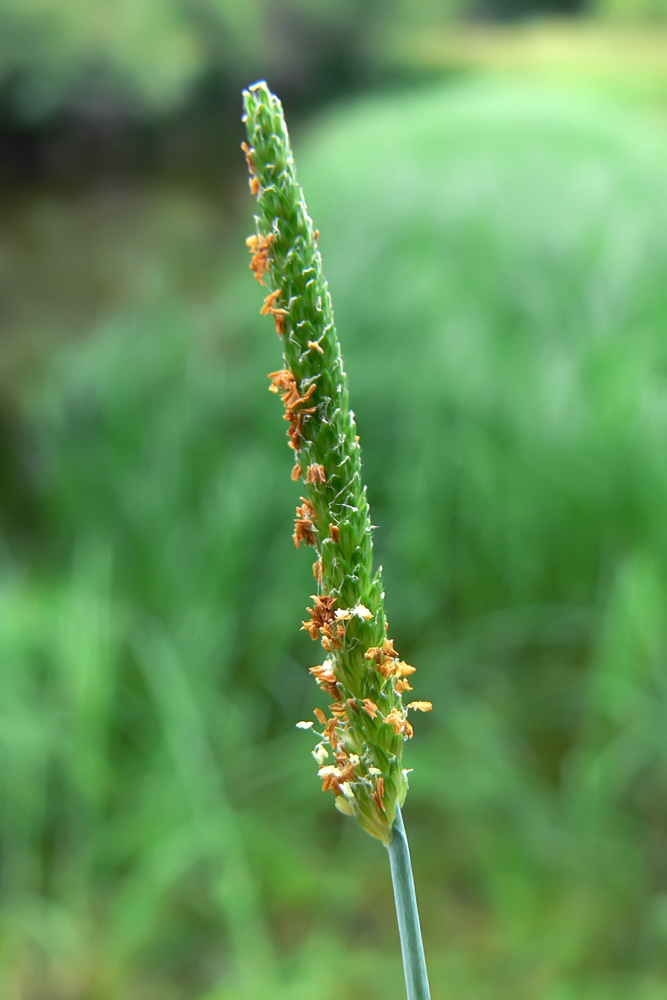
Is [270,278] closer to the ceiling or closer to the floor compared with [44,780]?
closer to the floor

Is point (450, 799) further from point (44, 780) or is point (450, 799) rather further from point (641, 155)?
point (641, 155)

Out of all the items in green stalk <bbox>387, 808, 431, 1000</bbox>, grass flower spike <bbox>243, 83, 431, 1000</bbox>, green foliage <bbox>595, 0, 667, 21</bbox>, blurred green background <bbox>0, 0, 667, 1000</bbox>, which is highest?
green foliage <bbox>595, 0, 667, 21</bbox>

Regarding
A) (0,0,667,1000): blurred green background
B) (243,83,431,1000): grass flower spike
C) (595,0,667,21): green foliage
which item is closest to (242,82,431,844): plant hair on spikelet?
(243,83,431,1000): grass flower spike

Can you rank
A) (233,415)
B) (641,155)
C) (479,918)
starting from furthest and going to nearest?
(641,155)
(233,415)
(479,918)

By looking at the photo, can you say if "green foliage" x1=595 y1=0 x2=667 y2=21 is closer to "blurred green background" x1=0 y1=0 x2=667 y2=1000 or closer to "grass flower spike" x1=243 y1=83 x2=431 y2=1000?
"blurred green background" x1=0 y1=0 x2=667 y2=1000

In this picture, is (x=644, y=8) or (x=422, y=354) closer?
(x=422, y=354)

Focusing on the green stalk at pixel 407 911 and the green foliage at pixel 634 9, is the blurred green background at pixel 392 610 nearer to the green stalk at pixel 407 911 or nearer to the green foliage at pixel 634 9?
the green foliage at pixel 634 9

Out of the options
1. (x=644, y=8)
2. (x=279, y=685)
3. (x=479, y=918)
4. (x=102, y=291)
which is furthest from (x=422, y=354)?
(x=102, y=291)

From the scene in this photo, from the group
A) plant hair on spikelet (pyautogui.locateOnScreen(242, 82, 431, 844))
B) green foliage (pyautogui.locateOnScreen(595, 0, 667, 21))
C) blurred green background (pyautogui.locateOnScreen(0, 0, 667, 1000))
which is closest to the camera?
plant hair on spikelet (pyautogui.locateOnScreen(242, 82, 431, 844))
